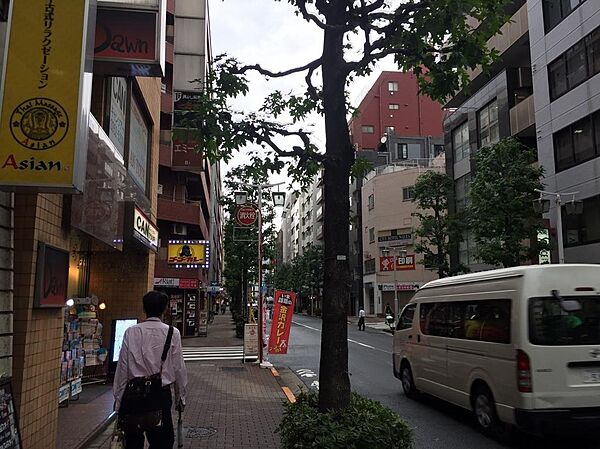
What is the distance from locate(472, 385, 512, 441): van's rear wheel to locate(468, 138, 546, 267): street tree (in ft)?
38.7

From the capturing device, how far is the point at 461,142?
32000 millimetres

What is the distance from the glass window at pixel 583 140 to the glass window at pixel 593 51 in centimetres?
181

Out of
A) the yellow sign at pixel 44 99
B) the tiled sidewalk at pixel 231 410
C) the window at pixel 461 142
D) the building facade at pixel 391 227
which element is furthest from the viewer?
the building facade at pixel 391 227

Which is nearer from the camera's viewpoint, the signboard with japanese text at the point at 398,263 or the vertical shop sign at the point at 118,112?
the vertical shop sign at the point at 118,112

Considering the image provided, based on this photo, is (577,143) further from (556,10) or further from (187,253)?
(187,253)

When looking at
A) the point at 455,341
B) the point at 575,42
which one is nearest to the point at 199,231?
the point at 575,42

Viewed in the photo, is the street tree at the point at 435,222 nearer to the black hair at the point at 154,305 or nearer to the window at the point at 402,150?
the black hair at the point at 154,305

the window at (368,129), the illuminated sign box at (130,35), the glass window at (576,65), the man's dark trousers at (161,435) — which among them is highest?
the window at (368,129)

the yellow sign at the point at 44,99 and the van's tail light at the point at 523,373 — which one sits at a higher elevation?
the yellow sign at the point at 44,99

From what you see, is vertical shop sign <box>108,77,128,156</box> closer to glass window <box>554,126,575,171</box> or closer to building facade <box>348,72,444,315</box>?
glass window <box>554,126,575,171</box>

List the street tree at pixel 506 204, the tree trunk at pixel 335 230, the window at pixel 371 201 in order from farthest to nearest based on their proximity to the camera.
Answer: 1. the window at pixel 371 201
2. the street tree at pixel 506 204
3. the tree trunk at pixel 335 230

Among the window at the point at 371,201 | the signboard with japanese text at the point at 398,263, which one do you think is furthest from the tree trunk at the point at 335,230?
the window at the point at 371,201

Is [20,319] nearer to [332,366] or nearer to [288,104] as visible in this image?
[332,366]

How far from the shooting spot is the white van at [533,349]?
20.6 feet
